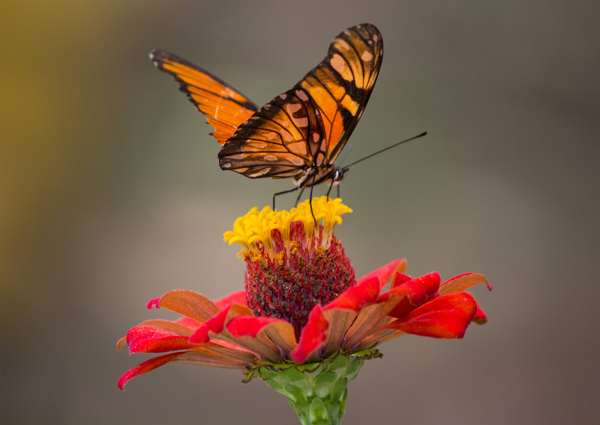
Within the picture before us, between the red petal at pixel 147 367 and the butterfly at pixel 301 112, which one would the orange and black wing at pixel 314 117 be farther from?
the red petal at pixel 147 367

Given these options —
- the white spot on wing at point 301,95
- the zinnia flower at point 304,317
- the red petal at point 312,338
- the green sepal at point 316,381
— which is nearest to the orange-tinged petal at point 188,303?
the zinnia flower at point 304,317

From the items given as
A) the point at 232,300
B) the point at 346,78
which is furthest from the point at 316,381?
the point at 346,78

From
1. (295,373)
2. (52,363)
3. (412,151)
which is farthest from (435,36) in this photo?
(52,363)

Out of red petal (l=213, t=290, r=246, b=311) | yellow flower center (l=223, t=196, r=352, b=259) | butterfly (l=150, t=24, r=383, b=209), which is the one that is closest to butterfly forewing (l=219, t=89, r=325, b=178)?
butterfly (l=150, t=24, r=383, b=209)

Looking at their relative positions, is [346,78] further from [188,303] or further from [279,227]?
[188,303]

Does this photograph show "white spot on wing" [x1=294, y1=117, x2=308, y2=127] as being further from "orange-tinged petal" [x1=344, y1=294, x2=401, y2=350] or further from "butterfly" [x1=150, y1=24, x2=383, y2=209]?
"orange-tinged petal" [x1=344, y1=294, x2=401, y2=350]

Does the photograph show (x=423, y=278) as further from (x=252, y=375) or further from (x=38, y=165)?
(x=38, y=165)
